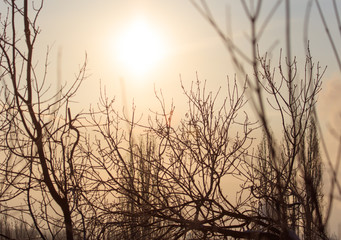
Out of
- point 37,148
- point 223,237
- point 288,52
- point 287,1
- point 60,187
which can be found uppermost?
point 37,148

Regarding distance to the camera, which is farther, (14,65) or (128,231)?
Answer: (128,231)

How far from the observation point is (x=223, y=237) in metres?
4.72

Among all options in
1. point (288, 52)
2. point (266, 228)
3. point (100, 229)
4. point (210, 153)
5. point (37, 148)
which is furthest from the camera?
point (210, 153)

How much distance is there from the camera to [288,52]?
1.12 metres

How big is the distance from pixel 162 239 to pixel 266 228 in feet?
3.74

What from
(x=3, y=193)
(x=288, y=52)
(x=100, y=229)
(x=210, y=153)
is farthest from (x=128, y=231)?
(x=288, y=52)

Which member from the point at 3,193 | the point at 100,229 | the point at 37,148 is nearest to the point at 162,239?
the point at 100,229

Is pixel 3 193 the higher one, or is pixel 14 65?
pixel 14 65

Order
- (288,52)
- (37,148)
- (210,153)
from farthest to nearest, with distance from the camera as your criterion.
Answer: (210,153)
(37,148)
(288,52)

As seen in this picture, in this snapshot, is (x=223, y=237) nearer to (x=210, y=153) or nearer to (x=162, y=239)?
(x=162, y=239)

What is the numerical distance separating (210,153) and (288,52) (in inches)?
168

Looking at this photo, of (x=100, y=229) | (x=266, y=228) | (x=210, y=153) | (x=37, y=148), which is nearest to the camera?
(x=266, y=228)

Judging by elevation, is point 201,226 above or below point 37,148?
below

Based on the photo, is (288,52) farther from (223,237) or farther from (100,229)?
(100,229)
